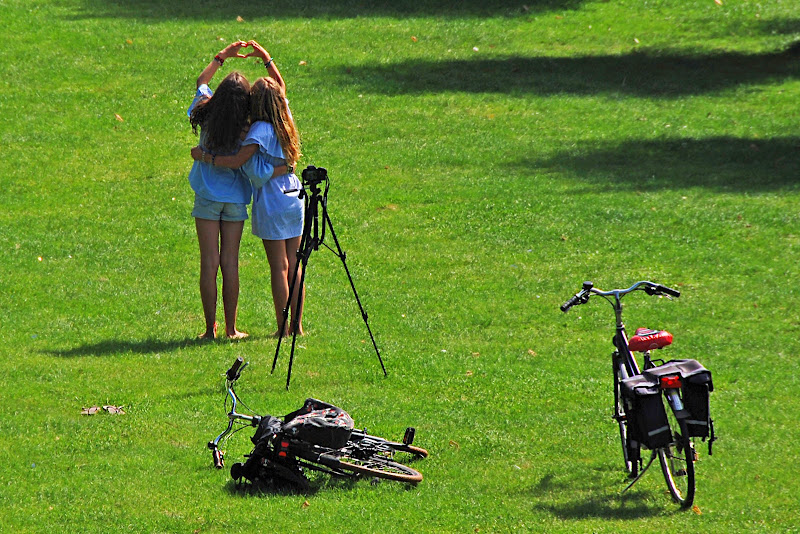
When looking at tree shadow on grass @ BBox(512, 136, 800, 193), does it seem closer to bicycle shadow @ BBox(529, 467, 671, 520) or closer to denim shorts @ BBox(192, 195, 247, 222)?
denim shorts @ BBox(192, 195, 247, 222)

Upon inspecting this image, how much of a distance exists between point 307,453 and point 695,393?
91.5 inches

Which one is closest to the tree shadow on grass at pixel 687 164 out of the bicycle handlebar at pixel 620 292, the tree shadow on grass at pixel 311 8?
the tree shadow on grass at pixel 311 8

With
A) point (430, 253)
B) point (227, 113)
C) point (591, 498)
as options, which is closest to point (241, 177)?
point (227, 113)

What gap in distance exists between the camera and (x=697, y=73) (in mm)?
20578

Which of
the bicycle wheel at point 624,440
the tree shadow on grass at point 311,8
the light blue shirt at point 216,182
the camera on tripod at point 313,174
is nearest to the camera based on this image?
the bicycle wheel at point 624,440

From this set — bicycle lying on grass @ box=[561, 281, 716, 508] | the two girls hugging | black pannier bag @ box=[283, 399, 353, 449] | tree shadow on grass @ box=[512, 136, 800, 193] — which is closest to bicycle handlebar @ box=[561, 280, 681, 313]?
bicycle lying on grass @ box=[561, 281, 716, 508]

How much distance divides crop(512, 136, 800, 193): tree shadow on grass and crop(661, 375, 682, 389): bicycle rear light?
9090mm

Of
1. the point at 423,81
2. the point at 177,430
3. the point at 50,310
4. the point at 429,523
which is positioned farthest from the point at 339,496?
the point at 423,81

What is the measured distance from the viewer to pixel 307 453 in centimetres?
669

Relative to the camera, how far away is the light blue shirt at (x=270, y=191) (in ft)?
30.1

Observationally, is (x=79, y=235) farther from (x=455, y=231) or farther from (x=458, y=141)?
(x=458, y=141)

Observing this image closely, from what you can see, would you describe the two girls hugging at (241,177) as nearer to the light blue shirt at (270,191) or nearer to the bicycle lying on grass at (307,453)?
the light blue shirt at (270,191)

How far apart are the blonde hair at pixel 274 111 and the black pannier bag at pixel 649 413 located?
13.2 ft

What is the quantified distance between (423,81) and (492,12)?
4978 millimetres
